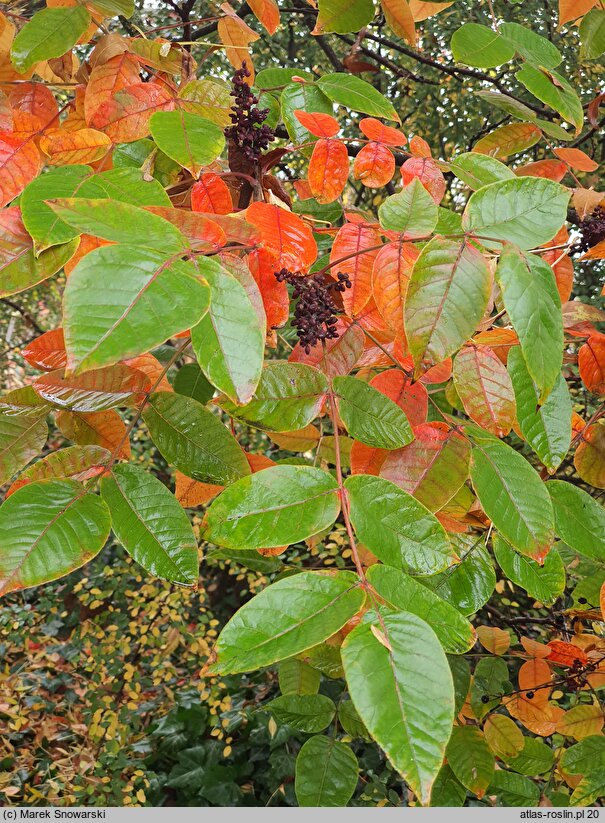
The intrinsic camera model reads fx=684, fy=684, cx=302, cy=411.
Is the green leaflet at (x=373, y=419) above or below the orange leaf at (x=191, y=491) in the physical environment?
above

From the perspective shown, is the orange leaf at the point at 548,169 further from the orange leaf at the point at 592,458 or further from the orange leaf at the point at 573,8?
the orange leaf at the point at 592,458

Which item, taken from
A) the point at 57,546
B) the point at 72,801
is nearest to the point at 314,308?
the point at 57,546

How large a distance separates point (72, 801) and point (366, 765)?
1153mm

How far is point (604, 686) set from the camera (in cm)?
123

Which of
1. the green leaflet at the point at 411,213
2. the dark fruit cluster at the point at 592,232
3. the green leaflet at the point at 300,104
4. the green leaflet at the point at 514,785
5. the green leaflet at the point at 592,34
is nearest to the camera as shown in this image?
the green leaflet at the point at 411,213

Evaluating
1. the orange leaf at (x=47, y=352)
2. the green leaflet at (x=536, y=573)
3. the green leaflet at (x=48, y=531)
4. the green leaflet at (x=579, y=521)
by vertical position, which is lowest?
the green leaflet at (x=536, y=573)

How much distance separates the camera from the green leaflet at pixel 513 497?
0.64 m

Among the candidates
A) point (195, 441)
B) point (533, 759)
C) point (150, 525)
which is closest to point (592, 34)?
point (195, 441)

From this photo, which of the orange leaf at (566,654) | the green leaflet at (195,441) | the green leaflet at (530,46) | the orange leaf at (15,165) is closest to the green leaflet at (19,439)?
the green leaflet at (195,441)

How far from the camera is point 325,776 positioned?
Result: 3.60 feet

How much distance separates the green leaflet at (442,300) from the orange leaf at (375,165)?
33 cm

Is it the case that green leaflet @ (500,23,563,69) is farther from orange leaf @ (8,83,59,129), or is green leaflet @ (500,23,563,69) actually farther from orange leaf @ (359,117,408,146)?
orange leaf @ (8,83,59,129)

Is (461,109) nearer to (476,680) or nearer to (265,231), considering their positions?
(476,680)

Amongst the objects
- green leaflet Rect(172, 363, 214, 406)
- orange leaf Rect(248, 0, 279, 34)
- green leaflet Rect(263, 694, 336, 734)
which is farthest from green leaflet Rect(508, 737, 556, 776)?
orange leaf Rect(248, 0, 279, 34)
